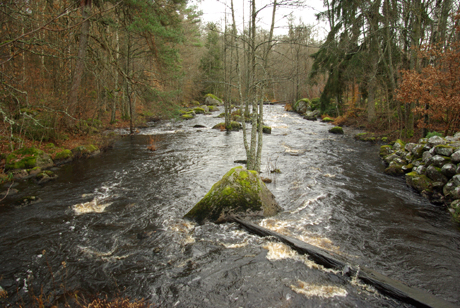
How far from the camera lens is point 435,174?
8.47 meters

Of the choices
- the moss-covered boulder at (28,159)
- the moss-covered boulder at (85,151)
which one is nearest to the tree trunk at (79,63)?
the moss-covered boulder at (85,151)

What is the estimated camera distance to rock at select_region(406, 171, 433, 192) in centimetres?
866

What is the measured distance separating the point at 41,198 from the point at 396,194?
38.0 ft

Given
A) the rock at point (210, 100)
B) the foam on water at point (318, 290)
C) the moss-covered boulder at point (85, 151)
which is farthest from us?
the rock at point (210, 100)

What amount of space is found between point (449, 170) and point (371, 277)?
572 cm

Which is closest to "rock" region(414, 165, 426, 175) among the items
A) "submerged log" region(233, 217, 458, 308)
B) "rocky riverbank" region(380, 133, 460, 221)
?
"rocky riverbank" region(380, 133, 460, 221)

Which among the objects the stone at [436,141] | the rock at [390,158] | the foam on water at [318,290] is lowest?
the foam on water at [318,290]

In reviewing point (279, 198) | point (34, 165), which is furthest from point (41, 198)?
point (279, 198)

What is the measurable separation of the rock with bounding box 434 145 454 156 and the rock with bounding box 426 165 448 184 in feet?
1.72

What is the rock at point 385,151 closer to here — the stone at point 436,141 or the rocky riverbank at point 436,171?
the rocky riverbank at point 436,171

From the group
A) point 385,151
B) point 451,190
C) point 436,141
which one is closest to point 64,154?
point 451,190

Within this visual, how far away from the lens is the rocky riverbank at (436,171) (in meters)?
7.67

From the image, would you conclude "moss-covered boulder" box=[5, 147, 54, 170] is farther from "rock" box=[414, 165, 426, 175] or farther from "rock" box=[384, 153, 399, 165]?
"rock" box=[384, 153, 399, 165]

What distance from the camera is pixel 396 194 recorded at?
876cm
